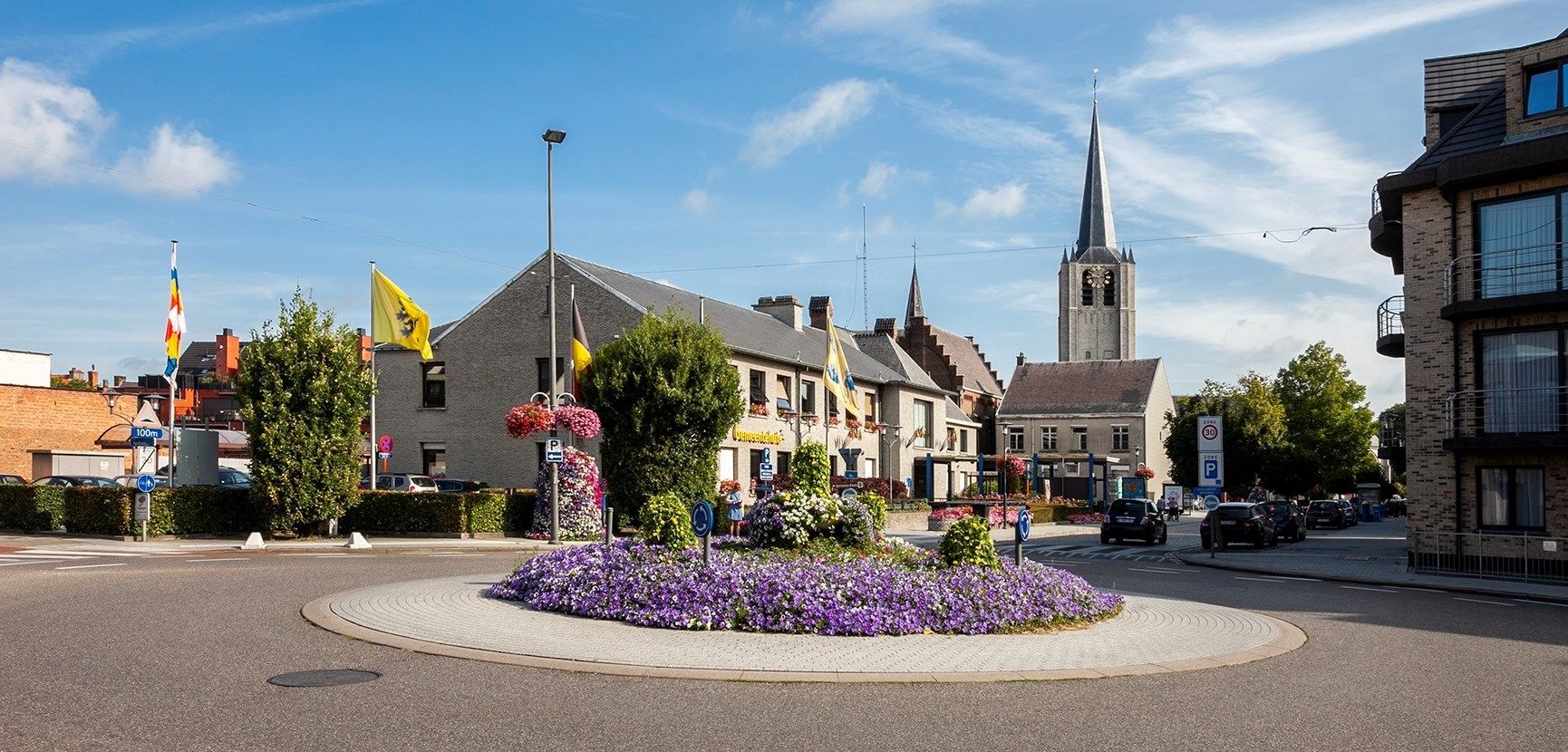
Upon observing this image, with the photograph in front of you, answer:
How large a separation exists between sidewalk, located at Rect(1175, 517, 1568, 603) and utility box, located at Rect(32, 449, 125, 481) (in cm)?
4195

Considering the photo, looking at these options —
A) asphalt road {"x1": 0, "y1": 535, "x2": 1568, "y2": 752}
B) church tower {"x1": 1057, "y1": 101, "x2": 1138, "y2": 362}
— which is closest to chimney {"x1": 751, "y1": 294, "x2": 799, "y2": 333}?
asphalt road {"x1": 0, "y1": 535, "x2": 1568, "y2": 752}

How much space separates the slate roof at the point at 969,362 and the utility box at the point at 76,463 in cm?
4966

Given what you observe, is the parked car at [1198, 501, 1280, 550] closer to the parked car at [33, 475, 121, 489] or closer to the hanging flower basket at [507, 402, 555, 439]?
the hanging flower basket at [507, 402, 555, 439]

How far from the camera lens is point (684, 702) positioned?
880 centimetres

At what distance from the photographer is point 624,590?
44.8ft

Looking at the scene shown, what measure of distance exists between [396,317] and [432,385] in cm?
819

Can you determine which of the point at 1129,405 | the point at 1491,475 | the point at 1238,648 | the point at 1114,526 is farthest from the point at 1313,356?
the point at 1238,648

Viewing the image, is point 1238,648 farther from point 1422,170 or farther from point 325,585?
point 1422,170

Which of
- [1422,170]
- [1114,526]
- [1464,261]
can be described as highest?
[1422,170]

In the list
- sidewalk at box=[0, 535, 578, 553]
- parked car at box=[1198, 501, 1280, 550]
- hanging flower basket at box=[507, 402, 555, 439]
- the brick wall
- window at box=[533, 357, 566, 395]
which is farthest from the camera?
the brick wall

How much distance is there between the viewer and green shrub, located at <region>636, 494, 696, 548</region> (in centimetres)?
1507

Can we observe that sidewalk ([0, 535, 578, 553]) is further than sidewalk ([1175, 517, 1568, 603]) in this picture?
Yes

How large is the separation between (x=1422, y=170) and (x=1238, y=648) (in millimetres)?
16679

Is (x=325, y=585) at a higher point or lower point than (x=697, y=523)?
lower
